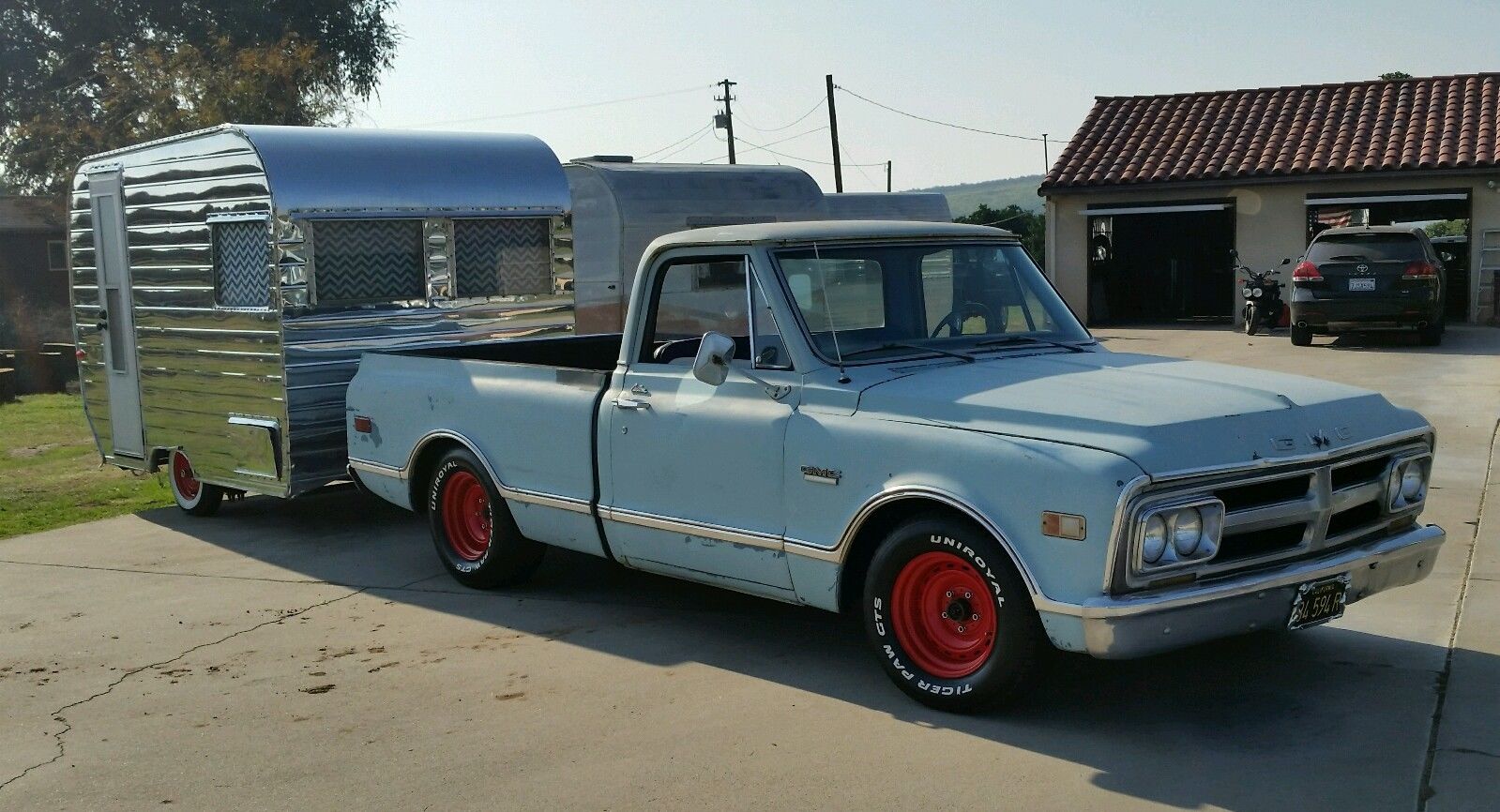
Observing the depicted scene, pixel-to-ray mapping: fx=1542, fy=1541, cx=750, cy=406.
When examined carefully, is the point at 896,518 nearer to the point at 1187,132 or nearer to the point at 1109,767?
the point at 1109,767

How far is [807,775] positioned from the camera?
5.16 meters

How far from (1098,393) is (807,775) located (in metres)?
1.77

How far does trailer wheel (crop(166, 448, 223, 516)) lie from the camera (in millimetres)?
10781

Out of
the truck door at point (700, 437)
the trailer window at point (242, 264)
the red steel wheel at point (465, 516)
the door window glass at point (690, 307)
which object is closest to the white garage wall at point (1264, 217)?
the trailer window at point (242, 264)

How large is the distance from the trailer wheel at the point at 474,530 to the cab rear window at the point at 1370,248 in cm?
1582

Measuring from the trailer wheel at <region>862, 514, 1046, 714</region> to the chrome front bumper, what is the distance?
354 millimetres

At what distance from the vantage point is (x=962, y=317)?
6.82 metres

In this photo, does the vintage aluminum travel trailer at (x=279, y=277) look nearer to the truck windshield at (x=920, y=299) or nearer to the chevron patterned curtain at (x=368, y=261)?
the chevron patterned curtain at (x=368, y=261)

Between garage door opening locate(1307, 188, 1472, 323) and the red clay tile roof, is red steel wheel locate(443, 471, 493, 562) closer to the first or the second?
garage door opening locate(1307, 188, 1472, 323)

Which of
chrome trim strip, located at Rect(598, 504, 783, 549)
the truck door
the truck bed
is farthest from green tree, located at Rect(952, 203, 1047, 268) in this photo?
chrome trim strip, located at Rect(598, 504, 783, 549)

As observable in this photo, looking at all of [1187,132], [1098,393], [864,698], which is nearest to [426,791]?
[864,698]

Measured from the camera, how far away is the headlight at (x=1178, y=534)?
5066mm

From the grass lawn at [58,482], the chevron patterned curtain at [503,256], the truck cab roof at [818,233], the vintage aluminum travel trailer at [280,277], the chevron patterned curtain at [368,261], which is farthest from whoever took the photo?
the grass lawn at [58,482]

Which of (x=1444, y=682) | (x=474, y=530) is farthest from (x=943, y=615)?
(x=474, y=530)
